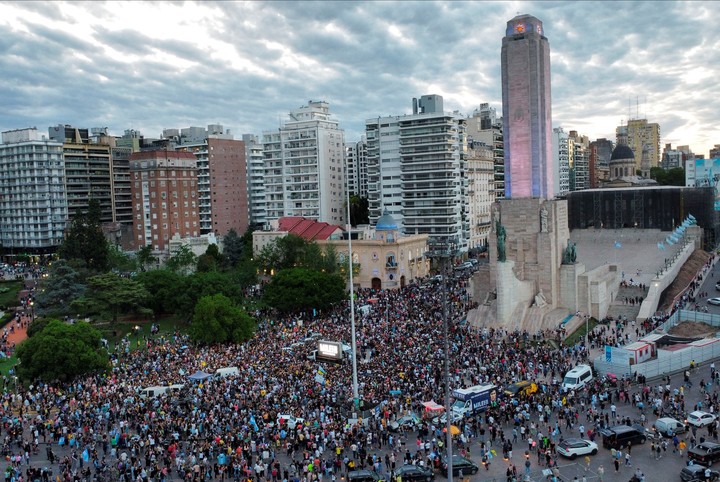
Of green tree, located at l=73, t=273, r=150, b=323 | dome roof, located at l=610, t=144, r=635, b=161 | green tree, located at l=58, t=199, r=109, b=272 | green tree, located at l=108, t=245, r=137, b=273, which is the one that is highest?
dome roof, located at l=610, t=144, r=635, b=161

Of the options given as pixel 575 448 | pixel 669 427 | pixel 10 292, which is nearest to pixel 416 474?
pixel 575 448

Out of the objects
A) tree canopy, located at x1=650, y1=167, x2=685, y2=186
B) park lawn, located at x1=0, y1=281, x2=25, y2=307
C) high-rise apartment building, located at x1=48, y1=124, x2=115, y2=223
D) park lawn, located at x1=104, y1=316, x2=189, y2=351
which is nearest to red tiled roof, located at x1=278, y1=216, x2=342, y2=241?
park lawn, located at x1=104, y1=316, x2=189, y2=351

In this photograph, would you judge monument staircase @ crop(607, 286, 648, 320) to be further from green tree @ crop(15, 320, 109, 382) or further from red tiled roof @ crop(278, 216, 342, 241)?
green tree @ crop(15, 320, 109, 382)

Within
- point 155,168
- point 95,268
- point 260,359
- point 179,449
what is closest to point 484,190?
point 155,168

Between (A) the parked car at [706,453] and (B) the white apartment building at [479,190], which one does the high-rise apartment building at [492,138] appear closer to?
(B) the white apartment building at [479,190]

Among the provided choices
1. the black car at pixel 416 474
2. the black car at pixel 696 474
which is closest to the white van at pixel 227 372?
the black car at pixel 416 474

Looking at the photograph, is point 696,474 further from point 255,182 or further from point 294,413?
point 255,182

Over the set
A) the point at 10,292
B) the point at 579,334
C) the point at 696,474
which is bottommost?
the point at 696,474
